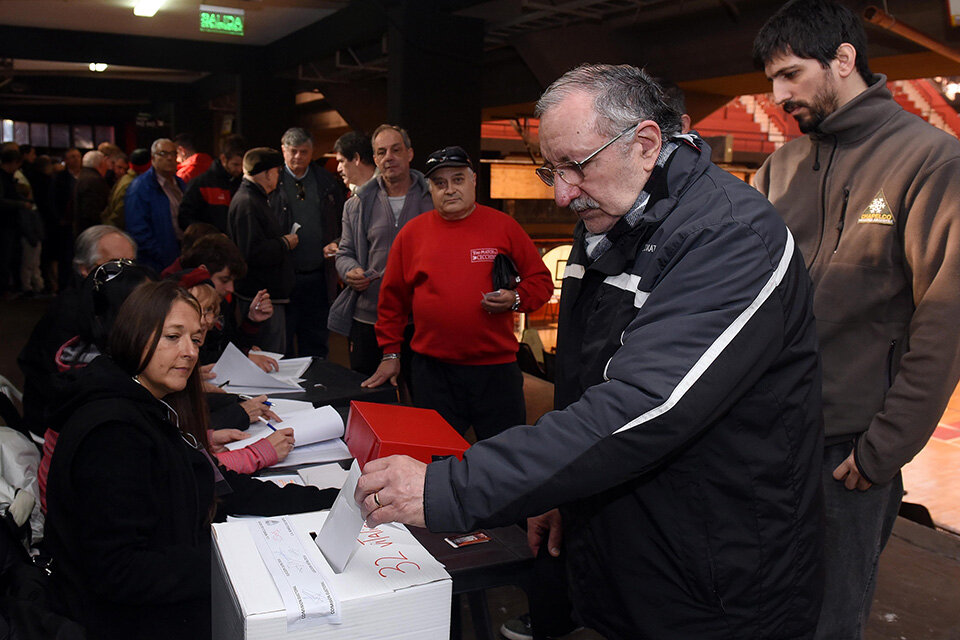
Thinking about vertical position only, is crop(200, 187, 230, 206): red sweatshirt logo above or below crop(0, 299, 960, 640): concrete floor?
above

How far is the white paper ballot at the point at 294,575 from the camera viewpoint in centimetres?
104

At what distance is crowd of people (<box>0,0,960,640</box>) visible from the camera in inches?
44.2

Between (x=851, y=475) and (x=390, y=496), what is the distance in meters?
1.06

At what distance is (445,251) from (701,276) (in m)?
2.01

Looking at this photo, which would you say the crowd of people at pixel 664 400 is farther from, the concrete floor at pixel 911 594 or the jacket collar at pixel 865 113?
the concrete floor at pixel 911 594

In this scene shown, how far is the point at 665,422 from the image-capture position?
109 centimetres

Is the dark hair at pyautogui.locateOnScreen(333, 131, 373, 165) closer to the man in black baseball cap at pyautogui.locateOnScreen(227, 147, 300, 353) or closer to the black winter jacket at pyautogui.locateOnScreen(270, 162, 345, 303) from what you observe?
the man in black baseball cap at pyautogui.locateOnScreen(227, 147, 300, 353)

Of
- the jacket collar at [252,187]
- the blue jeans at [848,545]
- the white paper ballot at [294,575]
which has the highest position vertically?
the jacket collar at [252,187]

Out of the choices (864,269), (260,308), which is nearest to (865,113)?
(864,269)

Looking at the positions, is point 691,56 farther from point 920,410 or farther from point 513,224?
point 920,410

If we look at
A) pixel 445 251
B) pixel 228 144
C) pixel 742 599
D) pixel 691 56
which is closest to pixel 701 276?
pixel 742 599

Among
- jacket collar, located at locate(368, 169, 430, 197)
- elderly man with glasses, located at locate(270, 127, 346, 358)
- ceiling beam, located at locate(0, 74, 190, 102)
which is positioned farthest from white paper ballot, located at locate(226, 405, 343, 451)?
ceiling beam, located at locate(0, 74, 190, 102)

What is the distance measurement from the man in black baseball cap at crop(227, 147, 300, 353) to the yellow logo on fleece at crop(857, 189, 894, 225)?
3.33 m

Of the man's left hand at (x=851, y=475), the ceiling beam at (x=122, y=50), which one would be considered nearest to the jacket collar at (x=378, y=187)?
the man's left hand at (x=851, y=475)
